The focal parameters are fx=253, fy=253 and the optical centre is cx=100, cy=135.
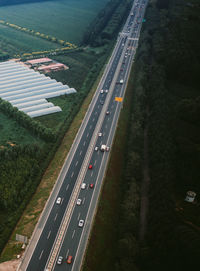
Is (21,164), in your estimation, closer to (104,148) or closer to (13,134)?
(13,134)

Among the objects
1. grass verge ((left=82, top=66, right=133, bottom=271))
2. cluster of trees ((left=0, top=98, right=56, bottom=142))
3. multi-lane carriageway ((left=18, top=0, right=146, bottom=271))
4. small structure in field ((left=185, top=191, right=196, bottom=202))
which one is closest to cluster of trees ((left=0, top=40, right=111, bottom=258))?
cluster of trees ((left=0, top=98, right=56, bottom=142))

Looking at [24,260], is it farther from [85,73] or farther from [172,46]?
[172,46]

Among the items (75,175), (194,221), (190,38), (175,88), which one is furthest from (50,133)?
(190,38)

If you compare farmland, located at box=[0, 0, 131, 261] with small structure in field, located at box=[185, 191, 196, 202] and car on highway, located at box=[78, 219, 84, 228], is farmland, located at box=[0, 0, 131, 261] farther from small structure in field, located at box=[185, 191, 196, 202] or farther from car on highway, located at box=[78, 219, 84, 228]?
small structure in field, located at box=[185, 191, 196, 202]

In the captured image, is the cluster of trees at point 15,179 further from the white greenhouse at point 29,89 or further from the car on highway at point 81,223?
the white greenhouse at point 29,89

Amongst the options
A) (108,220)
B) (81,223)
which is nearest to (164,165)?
(108,220)

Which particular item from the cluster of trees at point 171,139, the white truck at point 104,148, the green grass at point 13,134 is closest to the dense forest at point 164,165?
the cluster of trees at point 171,139
